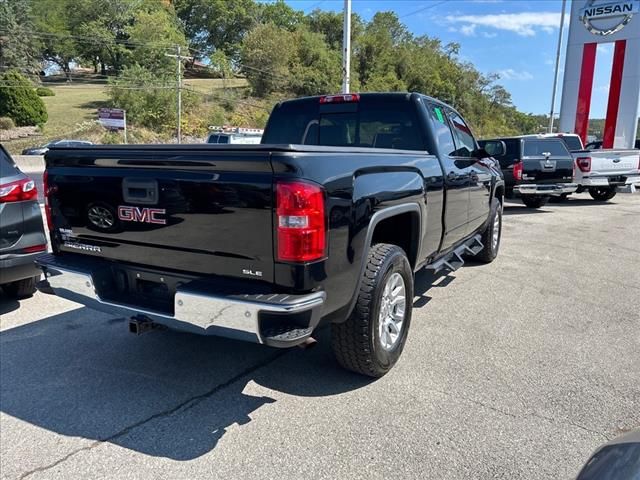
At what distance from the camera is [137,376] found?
11.3ft

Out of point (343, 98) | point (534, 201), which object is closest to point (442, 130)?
point (343, 98)

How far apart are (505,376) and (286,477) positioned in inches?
71.7

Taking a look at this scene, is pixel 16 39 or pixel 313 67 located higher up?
pixel 16 39

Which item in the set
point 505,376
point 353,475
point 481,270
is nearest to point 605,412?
point 505,376

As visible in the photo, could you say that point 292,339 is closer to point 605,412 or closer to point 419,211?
point 419,211

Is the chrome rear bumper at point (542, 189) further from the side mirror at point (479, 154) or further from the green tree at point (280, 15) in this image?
the green tree at point (280, 15)

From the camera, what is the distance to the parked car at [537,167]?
11977 mm

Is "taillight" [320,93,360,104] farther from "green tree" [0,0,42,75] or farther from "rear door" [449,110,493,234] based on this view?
"green tree" [0,0,42,75]

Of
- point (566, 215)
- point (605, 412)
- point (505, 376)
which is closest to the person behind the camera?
point (605, 412)

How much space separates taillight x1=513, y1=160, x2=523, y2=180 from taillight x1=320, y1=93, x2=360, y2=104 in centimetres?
866

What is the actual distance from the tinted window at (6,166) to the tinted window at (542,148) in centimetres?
1122

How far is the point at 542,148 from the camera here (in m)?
12.2

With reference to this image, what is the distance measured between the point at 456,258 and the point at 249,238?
3.13m

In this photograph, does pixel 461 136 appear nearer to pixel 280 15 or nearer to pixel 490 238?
pixel 490 238
